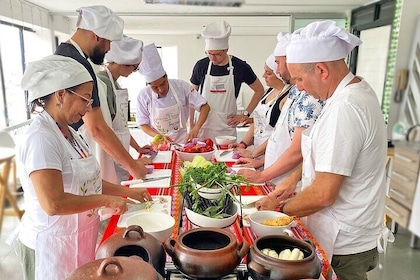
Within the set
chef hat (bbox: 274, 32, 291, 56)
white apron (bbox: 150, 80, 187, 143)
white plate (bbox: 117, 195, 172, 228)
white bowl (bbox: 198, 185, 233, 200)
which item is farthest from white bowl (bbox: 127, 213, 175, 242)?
white apron (bbox: 150, 80, 187, 143)

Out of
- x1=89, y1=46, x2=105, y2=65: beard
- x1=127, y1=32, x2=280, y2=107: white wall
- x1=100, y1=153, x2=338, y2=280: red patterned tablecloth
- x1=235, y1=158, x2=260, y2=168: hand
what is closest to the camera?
x1=100, y1=153, x2=338, y2=280: red patterned tablecloth

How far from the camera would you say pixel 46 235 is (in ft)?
3.76

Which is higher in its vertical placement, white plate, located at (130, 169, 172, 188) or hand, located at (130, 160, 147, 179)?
hand, located at (130, 160, 147, 179)

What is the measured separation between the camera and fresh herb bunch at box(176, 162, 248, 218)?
112 cm

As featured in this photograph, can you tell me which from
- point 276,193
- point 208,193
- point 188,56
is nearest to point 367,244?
point 276,193

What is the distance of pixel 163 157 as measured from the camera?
6.95 feet

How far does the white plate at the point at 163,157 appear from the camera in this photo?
2.03 meters

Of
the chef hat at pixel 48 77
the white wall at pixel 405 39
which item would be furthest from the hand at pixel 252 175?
the white wall at pixel 405 39

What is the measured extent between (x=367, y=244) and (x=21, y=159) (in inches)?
45.7

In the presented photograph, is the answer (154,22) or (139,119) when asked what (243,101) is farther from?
(139,119)

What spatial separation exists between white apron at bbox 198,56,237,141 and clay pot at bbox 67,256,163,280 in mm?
2325

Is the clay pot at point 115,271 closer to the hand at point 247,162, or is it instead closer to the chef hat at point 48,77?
the chef hat at point 48,77

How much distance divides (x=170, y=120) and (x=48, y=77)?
165 centimetres

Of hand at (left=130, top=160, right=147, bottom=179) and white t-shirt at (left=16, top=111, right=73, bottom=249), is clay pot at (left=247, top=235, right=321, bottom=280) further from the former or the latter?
hand at (left=130, top=160, right=147, bottom=179)
